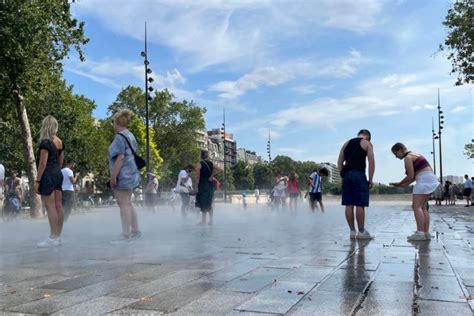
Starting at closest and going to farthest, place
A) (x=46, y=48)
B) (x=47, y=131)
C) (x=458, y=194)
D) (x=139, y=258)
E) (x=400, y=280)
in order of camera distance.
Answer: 1. (x=400, y=280)
2. (x=139, y=258)
3. (x=47, y=131)
4. (x=46, y=48)
5. (x=458, y=194)

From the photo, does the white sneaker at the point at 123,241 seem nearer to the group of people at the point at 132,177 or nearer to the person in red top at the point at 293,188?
the group of people at the point at 132,177

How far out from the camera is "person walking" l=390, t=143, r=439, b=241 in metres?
7.44

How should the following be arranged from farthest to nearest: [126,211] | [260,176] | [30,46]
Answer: [260,176] < [30,46] < [126,211]

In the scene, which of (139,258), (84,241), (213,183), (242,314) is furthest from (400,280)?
(213,183)

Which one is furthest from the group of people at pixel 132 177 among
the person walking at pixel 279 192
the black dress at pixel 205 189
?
the person walking at pixel 279 192

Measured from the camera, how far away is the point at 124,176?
7.38 metres

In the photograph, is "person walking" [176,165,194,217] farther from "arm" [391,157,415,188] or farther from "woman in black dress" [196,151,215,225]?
"arm" [391,157,415,188]

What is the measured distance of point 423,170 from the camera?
7699 millimetres

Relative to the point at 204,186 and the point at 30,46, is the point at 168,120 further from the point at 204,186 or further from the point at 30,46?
the point at 204,186

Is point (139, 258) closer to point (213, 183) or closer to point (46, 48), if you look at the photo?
point (213, 183)

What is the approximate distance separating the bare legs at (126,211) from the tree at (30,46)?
13.2m

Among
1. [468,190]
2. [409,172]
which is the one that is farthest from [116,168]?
[468,190]

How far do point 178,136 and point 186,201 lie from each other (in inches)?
2279

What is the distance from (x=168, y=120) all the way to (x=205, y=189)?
61.7 m
